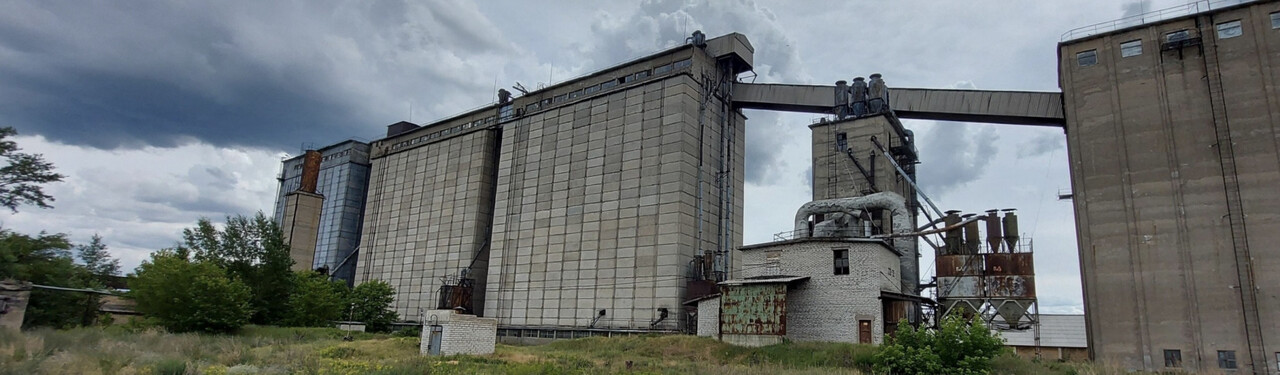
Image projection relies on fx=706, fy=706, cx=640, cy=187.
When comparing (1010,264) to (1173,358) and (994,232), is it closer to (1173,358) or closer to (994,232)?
(994,232)

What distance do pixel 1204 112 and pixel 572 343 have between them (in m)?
30.2

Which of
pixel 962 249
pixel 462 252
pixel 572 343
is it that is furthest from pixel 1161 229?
pixel 462 252

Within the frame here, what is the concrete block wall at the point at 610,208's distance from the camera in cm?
4119

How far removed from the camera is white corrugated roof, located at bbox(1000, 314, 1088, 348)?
45.4m

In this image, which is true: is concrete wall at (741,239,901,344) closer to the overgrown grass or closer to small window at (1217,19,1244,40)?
the overgrown grass

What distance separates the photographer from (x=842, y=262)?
1238 inches

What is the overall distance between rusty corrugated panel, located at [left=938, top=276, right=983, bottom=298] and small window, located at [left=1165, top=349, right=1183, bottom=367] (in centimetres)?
753

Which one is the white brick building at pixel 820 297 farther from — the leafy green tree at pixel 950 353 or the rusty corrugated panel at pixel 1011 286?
the leafy green tree at pixel 950 353

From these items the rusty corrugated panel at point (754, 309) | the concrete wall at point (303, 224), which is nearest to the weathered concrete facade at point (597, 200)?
the rusty corrugated panel at point (754, 309)

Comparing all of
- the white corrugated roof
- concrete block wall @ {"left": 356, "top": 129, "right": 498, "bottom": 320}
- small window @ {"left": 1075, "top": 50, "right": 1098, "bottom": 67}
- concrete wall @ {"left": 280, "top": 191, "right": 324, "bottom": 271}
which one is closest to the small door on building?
concrete block wall @ {"left": 356, "top": 129, "right": 498, "bottom": 320}

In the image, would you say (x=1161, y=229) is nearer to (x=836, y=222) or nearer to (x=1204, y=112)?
(x=1204, y=112)

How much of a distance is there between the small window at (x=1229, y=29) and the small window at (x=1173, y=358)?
45.1ft

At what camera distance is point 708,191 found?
44062 millimetres

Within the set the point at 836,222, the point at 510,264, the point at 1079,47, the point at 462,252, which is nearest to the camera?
the point at 1079,47
